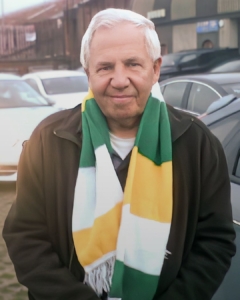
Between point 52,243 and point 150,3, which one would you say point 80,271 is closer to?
point 52,243

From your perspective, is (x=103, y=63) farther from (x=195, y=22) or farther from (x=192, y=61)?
(x=195, y=22)

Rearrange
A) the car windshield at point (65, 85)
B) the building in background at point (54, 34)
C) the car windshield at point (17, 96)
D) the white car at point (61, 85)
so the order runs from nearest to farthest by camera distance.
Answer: the car windshield at point (17, 96), the white car at point (61, 85), the car windshield at point (65, 85), the building in background at point (54, 34)

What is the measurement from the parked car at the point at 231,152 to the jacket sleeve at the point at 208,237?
588mm

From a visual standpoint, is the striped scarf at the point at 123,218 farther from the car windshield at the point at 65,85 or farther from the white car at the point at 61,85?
the car windshield at the point at 65,85

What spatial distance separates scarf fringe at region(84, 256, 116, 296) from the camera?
1815 millimetres

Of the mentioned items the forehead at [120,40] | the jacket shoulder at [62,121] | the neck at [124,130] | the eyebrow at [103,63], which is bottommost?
the neck at [124,130]

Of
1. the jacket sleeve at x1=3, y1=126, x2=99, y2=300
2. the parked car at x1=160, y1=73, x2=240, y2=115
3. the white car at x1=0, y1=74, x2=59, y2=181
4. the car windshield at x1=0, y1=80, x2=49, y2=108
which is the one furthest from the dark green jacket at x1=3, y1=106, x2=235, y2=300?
the car windshield at x1=0, y1=80, x2=49, y2=108

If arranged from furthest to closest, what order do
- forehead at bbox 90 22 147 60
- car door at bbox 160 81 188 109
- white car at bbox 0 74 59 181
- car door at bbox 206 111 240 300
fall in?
car door at bbox 160 81 188 109, white car at bbox 0 74 59 181, car door at bbox 206 111 240 300, forehead at bbox 90 22 147 60

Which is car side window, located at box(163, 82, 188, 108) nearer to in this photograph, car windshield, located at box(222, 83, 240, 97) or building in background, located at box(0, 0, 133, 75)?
car windshield, located at box(222, 83, 240, 97)

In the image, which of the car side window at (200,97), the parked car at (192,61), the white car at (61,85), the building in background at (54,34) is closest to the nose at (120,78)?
the car side window at (200,97)

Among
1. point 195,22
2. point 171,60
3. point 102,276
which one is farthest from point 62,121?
point 195,22

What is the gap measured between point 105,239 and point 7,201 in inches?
189

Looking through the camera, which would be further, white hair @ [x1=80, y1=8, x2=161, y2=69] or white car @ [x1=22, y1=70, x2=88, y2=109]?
white car @ [x1=22, y1=70, x2=88, y2=109]

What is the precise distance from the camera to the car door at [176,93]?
7098mm
